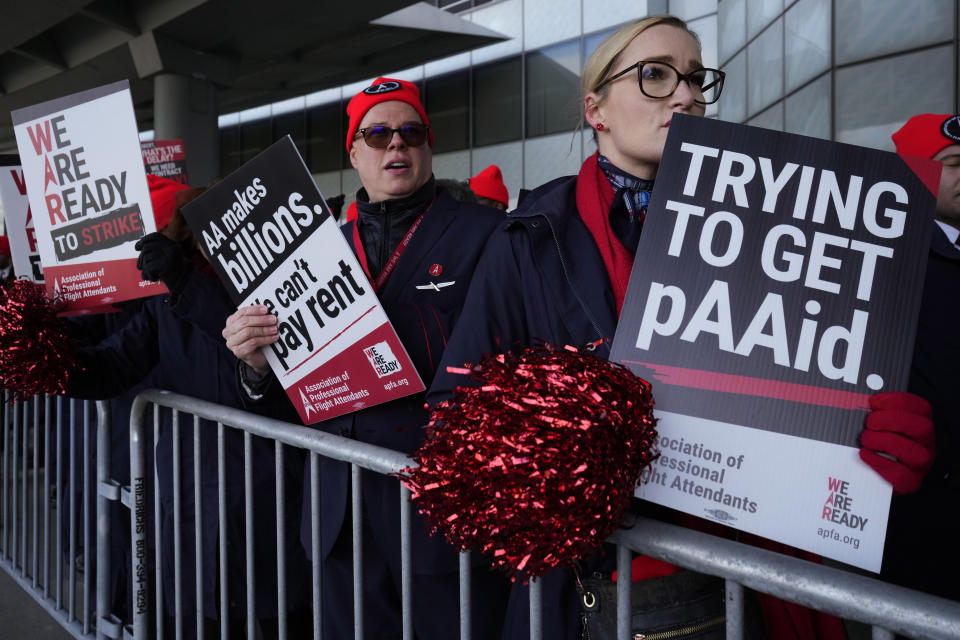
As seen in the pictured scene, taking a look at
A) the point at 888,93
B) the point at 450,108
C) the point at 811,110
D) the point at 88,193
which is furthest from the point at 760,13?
the point at 88,193

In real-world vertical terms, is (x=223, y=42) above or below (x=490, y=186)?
above

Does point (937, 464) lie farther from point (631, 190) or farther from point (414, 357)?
point (414, 357)

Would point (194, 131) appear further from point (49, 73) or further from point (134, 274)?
point (134, 274)

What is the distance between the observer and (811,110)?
386 inches

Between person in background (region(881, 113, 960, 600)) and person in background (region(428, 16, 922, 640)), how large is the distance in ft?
2.59

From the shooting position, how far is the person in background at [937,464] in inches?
72.7

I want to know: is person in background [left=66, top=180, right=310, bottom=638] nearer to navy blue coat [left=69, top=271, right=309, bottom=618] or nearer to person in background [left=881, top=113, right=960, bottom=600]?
navy blue coat [left=69, top=271, right=309, bottom=618]

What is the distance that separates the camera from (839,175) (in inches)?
43.7

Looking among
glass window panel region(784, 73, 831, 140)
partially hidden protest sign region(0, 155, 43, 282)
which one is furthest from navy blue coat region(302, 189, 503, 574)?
glass window panel region(784, 73, 831, 140)

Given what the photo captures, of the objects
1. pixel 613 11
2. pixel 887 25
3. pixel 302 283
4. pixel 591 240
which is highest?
pixel 613 11

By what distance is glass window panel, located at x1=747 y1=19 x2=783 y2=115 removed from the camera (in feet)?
35.3

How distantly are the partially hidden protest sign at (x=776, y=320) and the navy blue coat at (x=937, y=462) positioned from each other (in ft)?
2.92

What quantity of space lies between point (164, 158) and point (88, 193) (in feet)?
14.7

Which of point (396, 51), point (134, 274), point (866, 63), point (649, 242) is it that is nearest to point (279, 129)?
point (396, 51)
